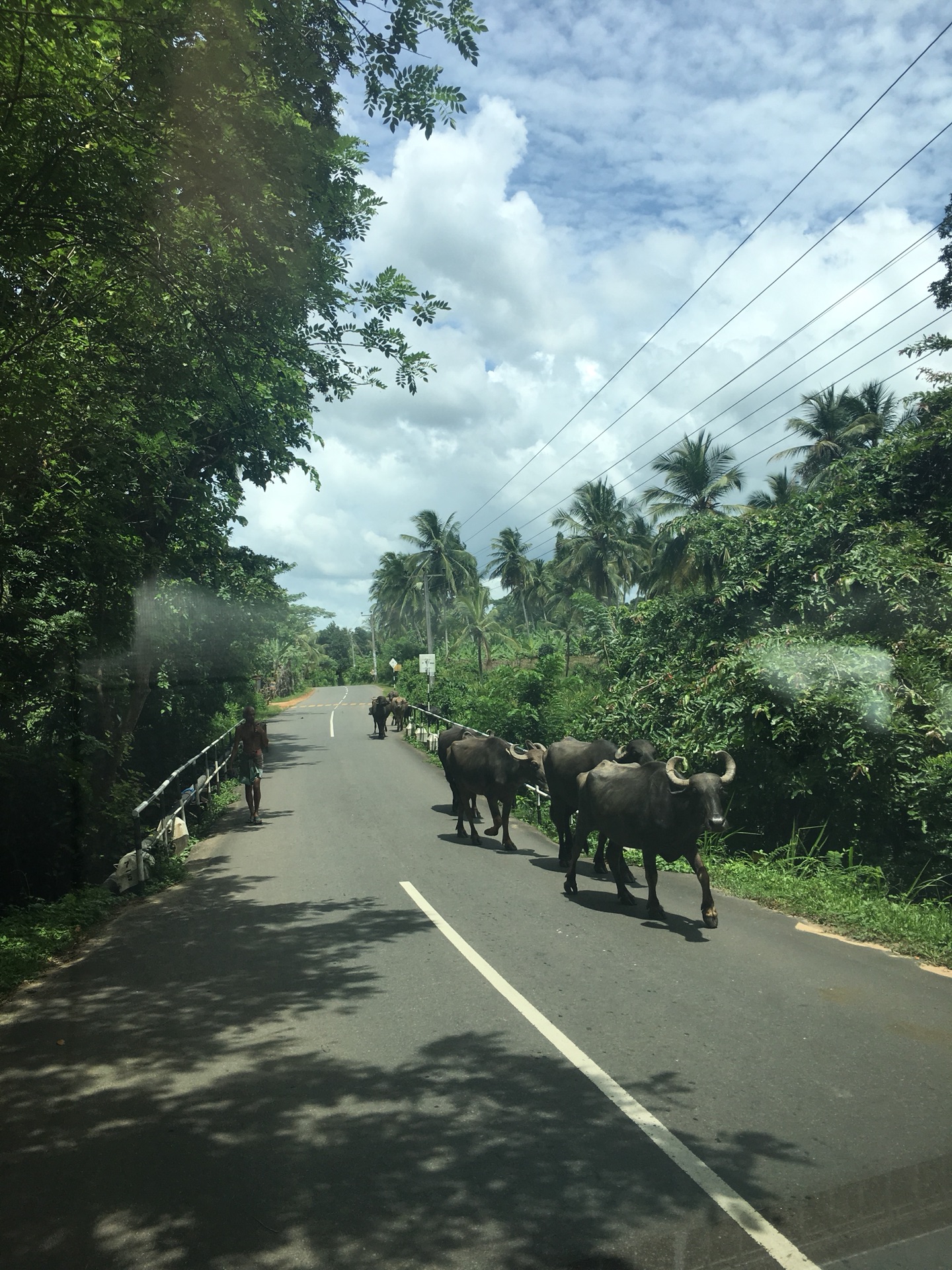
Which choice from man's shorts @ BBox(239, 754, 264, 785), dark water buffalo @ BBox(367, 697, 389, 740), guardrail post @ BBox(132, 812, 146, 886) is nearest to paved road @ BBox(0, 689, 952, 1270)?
guardrail post @ BBox(132, 812, 146, 886)

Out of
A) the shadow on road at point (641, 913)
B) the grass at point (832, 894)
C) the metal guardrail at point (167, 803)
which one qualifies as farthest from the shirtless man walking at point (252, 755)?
the shadow on road at point (641, 913)

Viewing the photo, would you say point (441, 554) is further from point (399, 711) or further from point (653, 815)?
point (653, 815)

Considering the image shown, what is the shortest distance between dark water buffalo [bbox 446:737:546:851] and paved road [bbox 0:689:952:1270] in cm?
379

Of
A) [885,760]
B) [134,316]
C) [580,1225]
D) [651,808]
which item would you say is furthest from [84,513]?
[885,760]

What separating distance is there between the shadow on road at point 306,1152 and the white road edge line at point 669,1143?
8 cm

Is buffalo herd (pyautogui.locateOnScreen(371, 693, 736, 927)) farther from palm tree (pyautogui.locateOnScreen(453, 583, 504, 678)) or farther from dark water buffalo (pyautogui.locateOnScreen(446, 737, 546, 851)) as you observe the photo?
palm tree (pyautogui.locateOnScreen(453, 583, 504, 678))

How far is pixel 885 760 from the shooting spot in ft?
34.1

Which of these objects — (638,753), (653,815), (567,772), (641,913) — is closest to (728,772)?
(653,815)

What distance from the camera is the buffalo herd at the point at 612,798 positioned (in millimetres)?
8422

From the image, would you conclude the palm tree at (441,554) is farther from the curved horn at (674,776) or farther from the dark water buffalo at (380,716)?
the curved horn at (674,776)

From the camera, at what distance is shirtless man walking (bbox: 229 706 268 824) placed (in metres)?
15.1

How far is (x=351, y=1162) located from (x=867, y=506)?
12.9 metres

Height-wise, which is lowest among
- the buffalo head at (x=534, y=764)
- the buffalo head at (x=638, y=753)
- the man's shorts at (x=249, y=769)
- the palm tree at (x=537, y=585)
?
the man's shorts at (x=249, y=769)

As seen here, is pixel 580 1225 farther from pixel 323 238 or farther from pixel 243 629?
pixel 243 629
